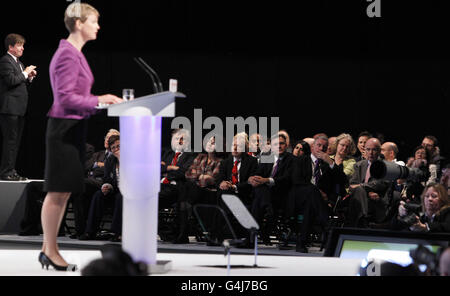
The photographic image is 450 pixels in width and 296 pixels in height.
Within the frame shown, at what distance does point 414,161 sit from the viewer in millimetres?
7402

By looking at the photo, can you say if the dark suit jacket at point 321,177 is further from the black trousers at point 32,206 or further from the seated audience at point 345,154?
the black trousers at point 32,206

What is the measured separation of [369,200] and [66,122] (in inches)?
155

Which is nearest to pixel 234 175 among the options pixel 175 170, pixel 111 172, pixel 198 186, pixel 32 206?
pixel 198 186

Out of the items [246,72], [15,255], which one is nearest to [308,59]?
[246,72]

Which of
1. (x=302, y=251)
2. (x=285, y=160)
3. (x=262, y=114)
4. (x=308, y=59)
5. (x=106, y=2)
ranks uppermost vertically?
(x=106, y=2)

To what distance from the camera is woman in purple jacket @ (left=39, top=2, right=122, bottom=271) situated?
11.5 feet

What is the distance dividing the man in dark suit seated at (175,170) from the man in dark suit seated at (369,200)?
5.62 feet

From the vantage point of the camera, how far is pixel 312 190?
22.7 feet

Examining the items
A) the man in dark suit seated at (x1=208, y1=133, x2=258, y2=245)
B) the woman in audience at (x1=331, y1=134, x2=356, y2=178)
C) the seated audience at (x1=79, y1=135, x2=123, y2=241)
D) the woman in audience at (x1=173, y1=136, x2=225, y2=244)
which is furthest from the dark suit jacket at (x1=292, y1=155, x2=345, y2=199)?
the seated audience at (x1=79, y1=135, x2=123, y2=241)

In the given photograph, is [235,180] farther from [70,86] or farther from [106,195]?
[70,86]

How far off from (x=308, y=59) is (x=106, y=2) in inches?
106

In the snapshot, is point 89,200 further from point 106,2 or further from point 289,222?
point 106,2

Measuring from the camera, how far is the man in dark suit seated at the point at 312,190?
22.6 ft

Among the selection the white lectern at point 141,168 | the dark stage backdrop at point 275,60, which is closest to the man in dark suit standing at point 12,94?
the dark stage backdrop at point 275,60
